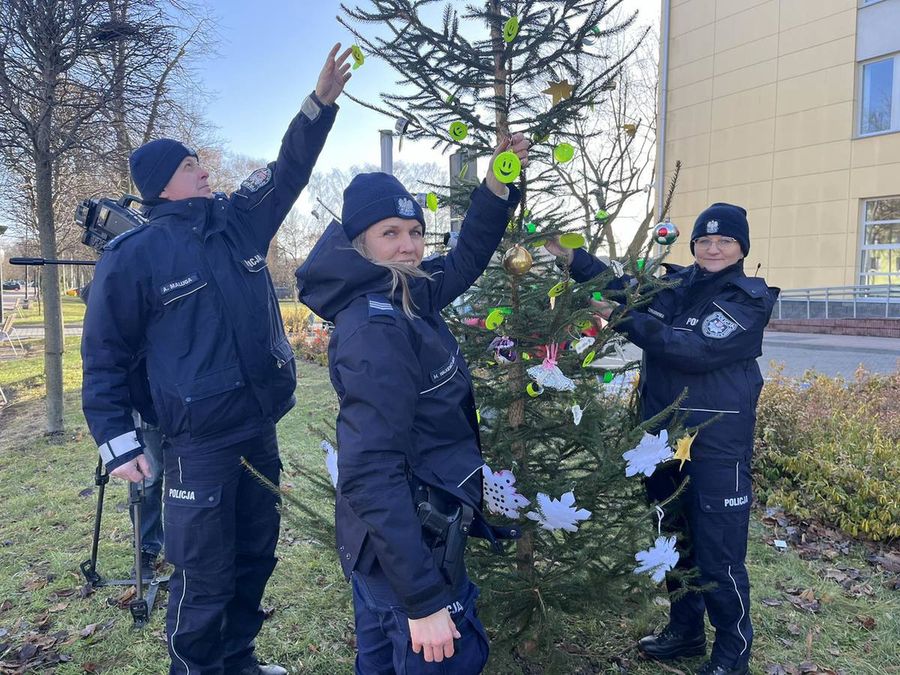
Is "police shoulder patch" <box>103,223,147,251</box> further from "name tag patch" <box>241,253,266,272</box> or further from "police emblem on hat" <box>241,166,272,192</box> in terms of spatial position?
"police emblem on hat" <box>241,166,272,192</box>

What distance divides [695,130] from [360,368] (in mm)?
26210

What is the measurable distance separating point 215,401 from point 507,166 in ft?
5.09

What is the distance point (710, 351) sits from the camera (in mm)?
2582

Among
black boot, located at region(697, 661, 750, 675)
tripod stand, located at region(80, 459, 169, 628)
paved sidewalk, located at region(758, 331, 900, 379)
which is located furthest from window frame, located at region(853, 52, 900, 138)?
tripod stand, located at region(80, 459, 169, 628)

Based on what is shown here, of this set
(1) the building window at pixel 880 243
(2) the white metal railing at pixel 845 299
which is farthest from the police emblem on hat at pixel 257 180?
(1) the building window at pixel 880 243

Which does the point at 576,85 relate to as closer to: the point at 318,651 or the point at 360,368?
the point at 360,368

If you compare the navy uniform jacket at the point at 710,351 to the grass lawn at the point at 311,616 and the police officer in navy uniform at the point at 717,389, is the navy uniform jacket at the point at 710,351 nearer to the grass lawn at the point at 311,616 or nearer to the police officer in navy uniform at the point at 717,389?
the police officer in navy uniform at the point at 717,389

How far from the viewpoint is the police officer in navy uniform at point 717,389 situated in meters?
2.58

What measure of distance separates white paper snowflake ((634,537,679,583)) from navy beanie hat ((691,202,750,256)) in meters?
1.47

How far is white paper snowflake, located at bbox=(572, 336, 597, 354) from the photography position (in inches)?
95.1

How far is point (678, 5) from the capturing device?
23.8m

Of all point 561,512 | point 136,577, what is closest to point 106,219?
point 136,577

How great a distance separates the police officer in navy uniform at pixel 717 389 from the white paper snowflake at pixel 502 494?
2.86ft

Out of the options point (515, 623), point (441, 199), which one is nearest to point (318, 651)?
point (515, 623)
